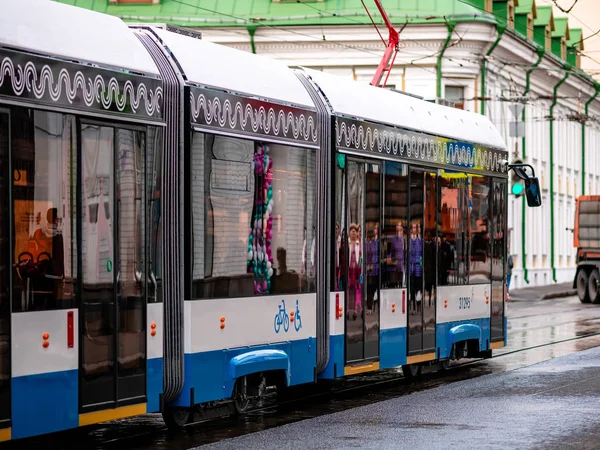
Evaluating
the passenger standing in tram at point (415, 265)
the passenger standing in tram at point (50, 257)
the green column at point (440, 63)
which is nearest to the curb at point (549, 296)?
the green column at point (440, 63)

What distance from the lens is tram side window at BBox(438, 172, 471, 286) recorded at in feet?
52.6

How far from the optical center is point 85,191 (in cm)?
947

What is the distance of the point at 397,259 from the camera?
584 inches

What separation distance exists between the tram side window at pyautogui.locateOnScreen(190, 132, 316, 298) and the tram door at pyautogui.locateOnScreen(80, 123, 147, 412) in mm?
777

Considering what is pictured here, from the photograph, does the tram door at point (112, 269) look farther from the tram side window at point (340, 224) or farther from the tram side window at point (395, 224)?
the tram side window at point (395, 224)

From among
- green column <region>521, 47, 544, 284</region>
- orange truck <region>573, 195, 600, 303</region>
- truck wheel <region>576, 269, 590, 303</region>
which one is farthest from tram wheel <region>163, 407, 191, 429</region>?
green column <region>521, 47, 544, 284</region>

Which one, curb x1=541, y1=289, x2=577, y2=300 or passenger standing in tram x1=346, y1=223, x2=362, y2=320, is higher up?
passenger standing in tram x1=346, y1=223, x2=362, y2=320

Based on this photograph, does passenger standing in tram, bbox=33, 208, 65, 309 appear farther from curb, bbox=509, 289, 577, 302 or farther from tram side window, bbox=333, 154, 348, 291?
curb, bbox=509, 289, 577, 302

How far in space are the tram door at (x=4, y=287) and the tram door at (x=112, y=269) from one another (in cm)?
84

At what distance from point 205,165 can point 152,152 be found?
0.76 metres

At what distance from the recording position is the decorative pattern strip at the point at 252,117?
35.7 ft

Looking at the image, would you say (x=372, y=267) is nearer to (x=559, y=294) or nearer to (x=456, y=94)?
(x=456, y=94)

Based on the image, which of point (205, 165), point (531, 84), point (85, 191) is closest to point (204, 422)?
point (205, 165)

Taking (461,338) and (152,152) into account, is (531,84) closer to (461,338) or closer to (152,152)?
(461,338)
